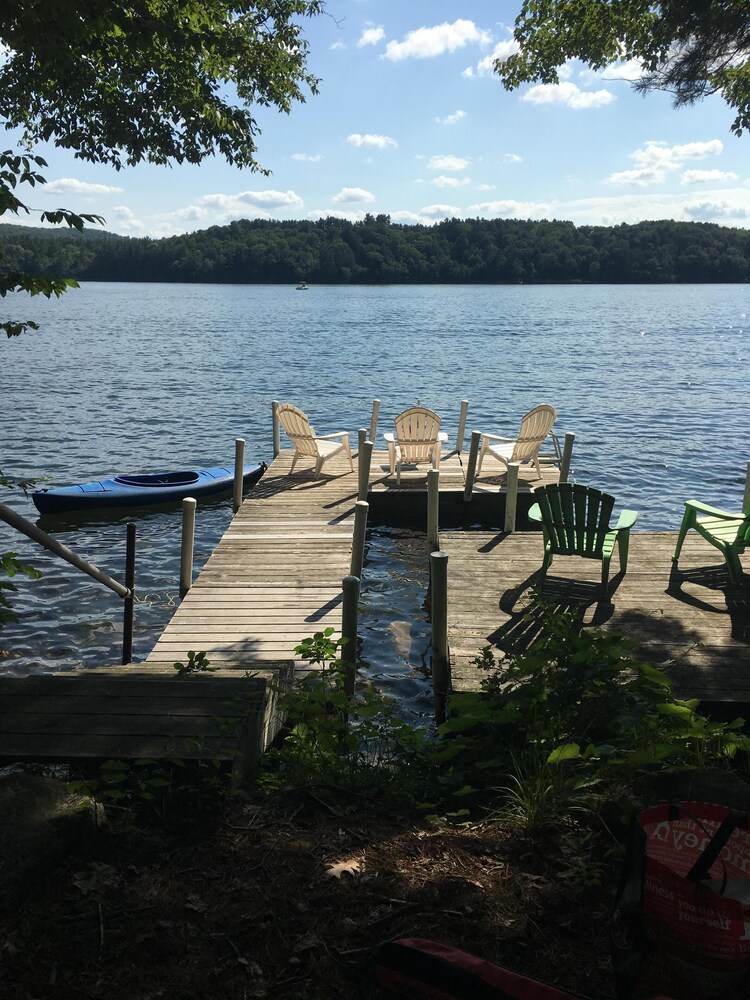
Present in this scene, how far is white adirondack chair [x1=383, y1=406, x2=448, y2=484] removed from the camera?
530 inches

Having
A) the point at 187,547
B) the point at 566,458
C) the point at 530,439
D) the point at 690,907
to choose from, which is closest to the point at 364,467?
the point at 530,439

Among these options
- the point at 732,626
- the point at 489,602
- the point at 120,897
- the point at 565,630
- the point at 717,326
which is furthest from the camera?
the point at 717,326

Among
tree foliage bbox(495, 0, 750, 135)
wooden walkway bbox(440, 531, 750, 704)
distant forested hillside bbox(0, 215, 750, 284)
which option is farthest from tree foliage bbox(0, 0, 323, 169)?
distant forested hillside bbox(0, 215, 750, 284)

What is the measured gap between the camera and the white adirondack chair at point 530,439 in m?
13.2

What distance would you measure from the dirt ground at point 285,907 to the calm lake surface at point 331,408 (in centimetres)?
497

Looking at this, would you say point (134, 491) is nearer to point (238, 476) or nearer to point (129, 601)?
point (238, 476)

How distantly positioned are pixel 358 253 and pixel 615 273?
41.4 meters

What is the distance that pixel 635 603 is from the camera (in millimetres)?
7883

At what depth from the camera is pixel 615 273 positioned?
13300cm

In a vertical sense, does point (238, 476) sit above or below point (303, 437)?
below

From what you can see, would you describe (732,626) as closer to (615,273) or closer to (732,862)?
(732,862)

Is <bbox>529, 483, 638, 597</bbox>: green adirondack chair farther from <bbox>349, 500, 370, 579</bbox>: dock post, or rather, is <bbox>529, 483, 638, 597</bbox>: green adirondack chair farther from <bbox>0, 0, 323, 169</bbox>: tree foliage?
<bbox>0, 0, 323, 169</bbox>: tree foliage

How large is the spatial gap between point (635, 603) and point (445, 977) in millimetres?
6286

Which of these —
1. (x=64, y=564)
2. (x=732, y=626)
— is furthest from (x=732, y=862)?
(x=64, y=564)
